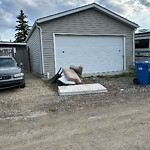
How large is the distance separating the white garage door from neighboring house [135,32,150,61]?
262cm

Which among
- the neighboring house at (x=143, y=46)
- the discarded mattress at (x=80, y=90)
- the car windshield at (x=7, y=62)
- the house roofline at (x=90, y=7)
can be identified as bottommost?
the discarded mattress at (x=80, y=90)

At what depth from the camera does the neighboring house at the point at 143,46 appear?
630 inches

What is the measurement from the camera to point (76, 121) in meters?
5.14

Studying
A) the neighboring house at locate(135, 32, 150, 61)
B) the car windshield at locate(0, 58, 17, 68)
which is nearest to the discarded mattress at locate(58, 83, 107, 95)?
the car windshield at locate(0, 58, 17, 68)

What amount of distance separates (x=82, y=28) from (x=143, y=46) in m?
6.03

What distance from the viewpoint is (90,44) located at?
45.1 ft

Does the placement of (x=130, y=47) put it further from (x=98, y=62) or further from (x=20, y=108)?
(x=20, y=108)

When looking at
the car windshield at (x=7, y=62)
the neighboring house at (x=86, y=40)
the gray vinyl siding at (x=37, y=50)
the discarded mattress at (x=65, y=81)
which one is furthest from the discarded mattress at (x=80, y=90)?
the gray vinyl siding at (x=37, y=50)

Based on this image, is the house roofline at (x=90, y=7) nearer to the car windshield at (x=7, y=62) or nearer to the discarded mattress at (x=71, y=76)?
the car windshield at (x=7, y=62)

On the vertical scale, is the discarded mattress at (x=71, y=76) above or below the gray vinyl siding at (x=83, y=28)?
below

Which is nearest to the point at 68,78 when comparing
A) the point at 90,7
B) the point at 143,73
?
the point at 143,73

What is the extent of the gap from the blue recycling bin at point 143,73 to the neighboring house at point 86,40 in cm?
429

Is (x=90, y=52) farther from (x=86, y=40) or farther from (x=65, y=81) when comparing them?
(x=65, y=81)

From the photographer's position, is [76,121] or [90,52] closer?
[76,121]
